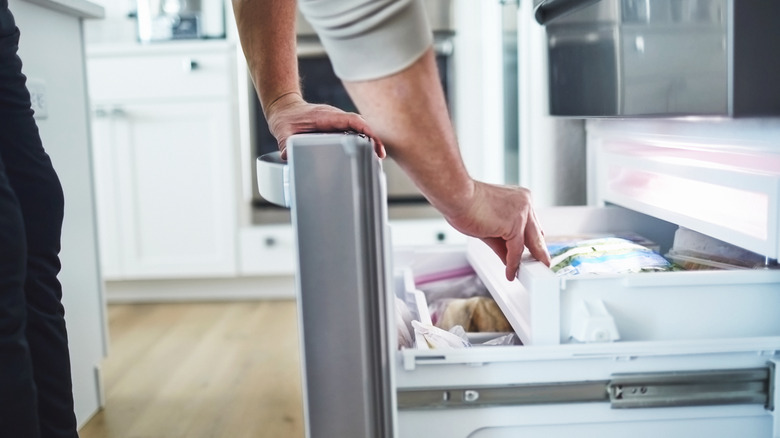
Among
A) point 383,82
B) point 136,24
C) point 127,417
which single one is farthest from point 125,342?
point 383,82

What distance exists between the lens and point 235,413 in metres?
1.53

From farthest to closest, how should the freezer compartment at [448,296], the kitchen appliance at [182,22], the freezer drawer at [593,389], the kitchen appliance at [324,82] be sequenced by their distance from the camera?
the kitchen appliance at [182,22]
the kitchen appliance at [324,82]
the freezer compartment at [448,296]
the freezer drawer at [593,389]

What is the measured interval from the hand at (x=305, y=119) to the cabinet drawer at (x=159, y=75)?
153cm

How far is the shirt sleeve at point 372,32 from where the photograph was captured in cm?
62

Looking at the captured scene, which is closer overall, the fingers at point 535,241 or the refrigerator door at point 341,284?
the refrigerator door at point 341,284

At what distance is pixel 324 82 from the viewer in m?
2.47

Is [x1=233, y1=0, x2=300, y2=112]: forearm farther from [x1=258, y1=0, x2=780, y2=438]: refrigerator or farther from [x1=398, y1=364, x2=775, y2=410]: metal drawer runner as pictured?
[x1=398, y1=364, x2=775, y2=410]: metal drawer runner

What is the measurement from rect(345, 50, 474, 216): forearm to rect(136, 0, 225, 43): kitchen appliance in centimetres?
203

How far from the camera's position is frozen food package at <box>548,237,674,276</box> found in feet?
2.88

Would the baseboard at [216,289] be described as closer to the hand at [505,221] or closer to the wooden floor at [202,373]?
the wooden floor at [202,373]

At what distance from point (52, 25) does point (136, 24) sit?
1403mm

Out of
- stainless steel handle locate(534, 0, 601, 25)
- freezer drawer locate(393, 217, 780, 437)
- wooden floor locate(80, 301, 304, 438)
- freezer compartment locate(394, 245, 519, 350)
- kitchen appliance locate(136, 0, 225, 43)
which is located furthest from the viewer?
kitchen appliance locate(136, 0, 225, 43)

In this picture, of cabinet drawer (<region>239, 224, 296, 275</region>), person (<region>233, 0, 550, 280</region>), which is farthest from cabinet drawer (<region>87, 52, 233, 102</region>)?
person (<region>233, 0, 550, 280</region>)

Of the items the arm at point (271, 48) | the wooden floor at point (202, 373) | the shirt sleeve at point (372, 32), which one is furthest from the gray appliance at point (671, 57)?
the wooden floor at point (202, 373)
